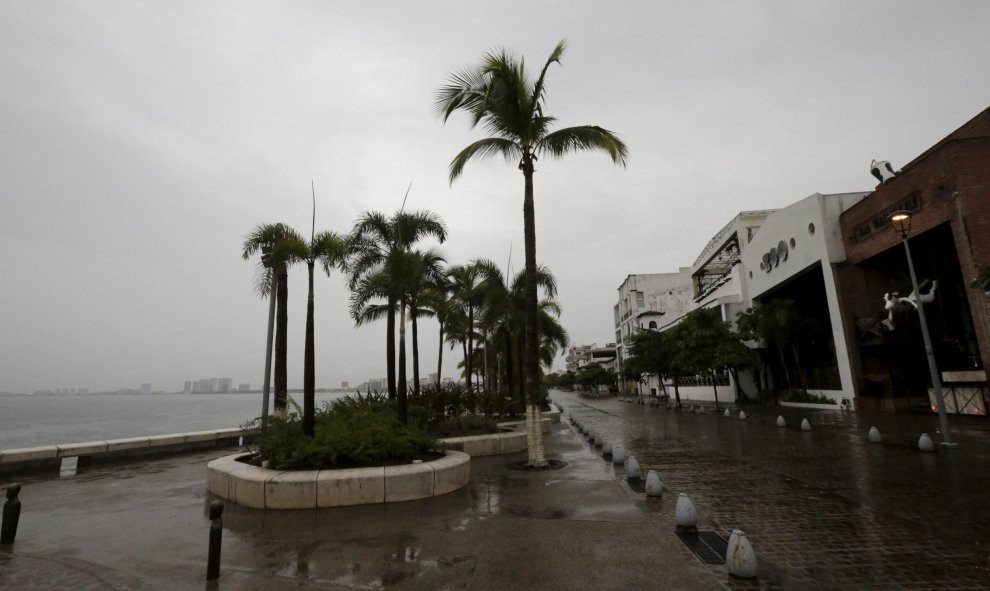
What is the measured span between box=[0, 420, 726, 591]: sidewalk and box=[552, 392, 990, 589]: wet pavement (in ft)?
3.40

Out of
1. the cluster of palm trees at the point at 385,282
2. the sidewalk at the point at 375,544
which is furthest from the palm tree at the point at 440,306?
the sidewalk at the point at 375,544

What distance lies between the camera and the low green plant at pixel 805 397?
3117cm

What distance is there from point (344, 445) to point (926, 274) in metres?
34.1

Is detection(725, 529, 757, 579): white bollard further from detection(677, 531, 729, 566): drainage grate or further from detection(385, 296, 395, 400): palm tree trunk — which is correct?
detection(385, 296, 395, 400): palm tree trunk

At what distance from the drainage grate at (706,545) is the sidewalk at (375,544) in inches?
6.9

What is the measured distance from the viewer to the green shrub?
344 inches

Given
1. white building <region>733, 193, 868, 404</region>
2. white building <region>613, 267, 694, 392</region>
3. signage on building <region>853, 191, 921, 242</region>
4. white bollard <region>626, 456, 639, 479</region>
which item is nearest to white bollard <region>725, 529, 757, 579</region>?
white bollard <region>626, 456, 639, 479</region>

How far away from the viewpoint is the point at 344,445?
892 cm

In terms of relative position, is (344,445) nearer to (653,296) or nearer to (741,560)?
(741,560)

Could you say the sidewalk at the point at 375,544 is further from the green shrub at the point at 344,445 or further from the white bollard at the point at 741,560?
the green shrub at the point at 344,445

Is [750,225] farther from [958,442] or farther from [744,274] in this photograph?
[958,442]

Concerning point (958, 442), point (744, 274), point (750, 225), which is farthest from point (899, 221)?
point (750, 225)

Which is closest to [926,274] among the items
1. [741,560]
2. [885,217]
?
[885,217]

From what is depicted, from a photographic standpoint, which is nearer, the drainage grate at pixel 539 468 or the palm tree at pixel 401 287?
the drainage grate at pixel 539 468
